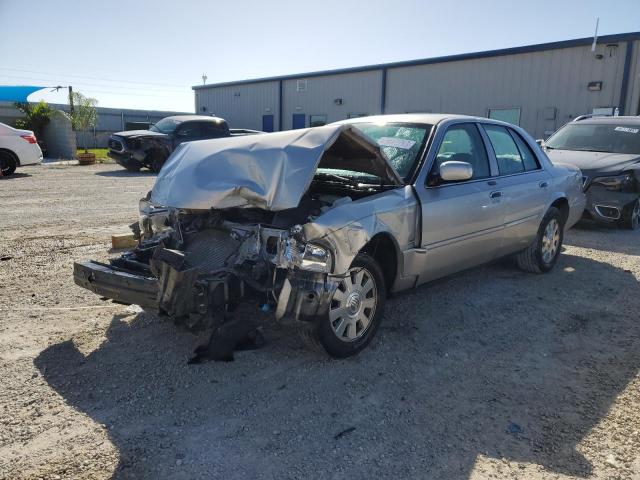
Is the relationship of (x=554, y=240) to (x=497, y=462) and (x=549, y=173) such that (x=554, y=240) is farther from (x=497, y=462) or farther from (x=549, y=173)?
(x=497, y=462)

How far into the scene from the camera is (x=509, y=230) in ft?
16.7

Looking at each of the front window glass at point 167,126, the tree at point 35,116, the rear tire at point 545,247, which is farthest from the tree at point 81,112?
the rear tire at point 545,247

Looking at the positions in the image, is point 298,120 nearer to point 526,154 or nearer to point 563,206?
point 563,206

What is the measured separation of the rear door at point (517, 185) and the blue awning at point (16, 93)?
23.5 meters

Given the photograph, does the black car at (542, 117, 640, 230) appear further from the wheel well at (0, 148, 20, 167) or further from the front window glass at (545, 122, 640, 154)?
the wheel well at (0, 148, 20, 167)

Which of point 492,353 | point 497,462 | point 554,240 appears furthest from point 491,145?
point 497,462

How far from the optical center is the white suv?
13.9 metres

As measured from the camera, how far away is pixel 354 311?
360cm

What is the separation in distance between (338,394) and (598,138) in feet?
28.3

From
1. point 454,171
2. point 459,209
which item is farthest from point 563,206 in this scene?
point 454,171

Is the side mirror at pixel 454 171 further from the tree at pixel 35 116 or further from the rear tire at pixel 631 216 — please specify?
the tree at pixel 35 116

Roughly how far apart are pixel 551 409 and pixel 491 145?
280 centimetres

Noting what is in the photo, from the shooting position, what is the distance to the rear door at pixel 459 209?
13.5ft

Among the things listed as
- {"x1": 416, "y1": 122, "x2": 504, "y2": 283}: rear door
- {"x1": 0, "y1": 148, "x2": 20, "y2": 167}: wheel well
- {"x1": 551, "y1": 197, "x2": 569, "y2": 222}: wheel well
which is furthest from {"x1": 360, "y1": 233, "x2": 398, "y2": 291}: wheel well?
{"x1": 0, "y1": 148, "x2": 20, "y2": 167}: wheel well
